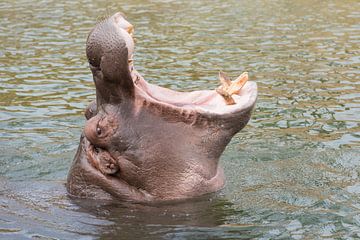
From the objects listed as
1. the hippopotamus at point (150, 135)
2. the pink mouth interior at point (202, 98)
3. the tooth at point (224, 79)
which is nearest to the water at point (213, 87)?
the hippopotamus at point (150, 135)

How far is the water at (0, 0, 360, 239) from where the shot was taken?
631 cm

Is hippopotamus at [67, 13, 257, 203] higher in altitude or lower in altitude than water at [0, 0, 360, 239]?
higher

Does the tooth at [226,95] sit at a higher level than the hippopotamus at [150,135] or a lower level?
higher

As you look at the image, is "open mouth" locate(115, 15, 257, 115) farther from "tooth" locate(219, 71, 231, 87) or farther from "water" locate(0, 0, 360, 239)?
"water" locate(0, 0, 360, 239)

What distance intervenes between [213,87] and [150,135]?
568cm

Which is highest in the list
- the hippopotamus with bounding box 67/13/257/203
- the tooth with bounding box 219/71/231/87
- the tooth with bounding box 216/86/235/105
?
the tooth with bounding box 219/71/231/87

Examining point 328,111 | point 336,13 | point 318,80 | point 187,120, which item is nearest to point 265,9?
point 336,13

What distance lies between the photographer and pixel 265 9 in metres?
19.2

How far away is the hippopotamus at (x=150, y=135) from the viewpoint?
20.2ft

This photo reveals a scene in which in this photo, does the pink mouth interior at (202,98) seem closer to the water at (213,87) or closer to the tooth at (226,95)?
the tooth at (226,95)

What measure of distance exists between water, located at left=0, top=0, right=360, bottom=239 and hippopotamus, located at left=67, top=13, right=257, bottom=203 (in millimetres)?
177

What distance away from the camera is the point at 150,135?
20.3 feet

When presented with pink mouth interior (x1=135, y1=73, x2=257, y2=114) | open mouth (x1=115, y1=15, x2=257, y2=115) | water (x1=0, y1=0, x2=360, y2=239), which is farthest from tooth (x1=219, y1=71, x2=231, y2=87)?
water (x1=0, y1=0, x2=360, y2=239)

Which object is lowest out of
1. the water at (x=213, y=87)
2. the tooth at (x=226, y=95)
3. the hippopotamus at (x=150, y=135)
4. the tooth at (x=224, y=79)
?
the water at (x=213, y=87)
